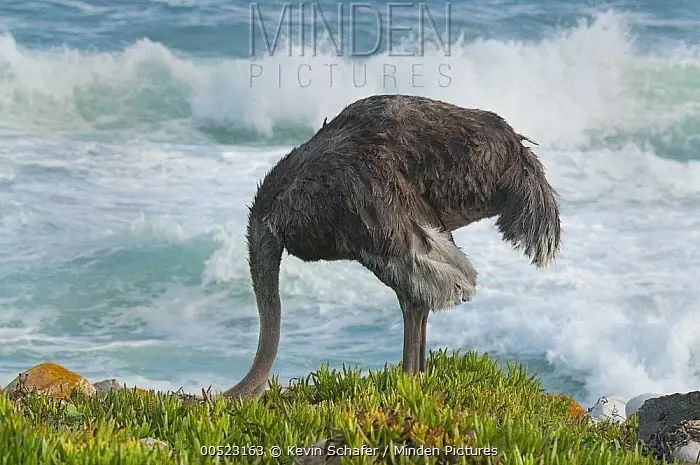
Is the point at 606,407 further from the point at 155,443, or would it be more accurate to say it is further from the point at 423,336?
the point at 155,443

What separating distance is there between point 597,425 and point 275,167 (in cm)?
269

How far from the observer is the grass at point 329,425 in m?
4.53

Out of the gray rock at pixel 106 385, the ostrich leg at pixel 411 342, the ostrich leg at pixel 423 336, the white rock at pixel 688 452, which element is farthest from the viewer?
the gray rock at pixel 106 385

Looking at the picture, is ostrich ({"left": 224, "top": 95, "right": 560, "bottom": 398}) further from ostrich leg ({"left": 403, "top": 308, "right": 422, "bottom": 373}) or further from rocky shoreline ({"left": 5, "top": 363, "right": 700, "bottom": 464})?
rocky shoreline ({"left": 5, "top": 363, "right": 700, "bottom": 464})

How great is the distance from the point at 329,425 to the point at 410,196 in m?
1.87

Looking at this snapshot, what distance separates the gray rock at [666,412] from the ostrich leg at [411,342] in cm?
146

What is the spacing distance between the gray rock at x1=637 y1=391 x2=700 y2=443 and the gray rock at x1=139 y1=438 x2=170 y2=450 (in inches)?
113

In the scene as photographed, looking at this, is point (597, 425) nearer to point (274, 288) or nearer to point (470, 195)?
point (470, 195)

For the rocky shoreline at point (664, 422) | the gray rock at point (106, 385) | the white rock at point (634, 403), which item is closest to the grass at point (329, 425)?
the rocky shoreline at point (664, 422)

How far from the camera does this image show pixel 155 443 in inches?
199

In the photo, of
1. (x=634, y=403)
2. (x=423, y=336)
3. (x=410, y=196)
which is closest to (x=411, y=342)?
(x=423, y=336)

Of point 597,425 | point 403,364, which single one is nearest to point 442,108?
point 403,364

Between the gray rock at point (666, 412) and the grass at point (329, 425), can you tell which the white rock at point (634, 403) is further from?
the gray rock at point (666, 412)

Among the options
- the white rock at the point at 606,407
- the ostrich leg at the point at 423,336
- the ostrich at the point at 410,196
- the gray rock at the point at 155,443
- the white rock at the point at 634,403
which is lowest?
the white rock at the point at 606,407
